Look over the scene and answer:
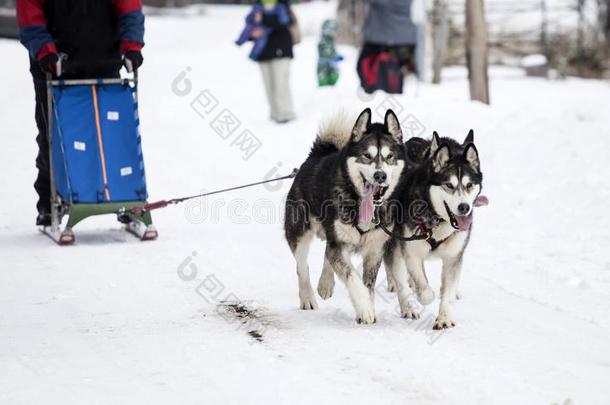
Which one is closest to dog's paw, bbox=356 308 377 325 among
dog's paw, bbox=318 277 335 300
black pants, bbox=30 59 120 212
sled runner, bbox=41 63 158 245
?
dog's paw, bbox=318 277 335 300

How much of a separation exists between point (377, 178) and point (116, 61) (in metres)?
2.93

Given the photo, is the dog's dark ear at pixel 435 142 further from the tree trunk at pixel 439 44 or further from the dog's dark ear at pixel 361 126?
the tree trunk at pixel 439 44

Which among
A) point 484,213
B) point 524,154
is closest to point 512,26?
point 524,154

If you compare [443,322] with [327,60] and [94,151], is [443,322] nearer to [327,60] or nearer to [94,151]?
[94,151]

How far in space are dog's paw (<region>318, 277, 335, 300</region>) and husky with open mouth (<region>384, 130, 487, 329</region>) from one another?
0.42 meters

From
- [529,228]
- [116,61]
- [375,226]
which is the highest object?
[116,61]

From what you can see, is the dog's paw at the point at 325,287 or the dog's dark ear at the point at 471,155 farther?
the dog's paw at the point at 325,287

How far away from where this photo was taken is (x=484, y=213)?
8.41 metres

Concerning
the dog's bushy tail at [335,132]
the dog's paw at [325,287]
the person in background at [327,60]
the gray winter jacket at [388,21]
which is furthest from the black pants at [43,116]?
the person in background at [327,60]

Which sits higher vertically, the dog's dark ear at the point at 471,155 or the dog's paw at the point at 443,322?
the dog's dark ear at the point at 471,155

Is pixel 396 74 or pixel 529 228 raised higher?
pixel 396 74

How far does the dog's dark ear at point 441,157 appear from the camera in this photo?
5043mm

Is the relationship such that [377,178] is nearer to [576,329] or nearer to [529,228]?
[576,329]

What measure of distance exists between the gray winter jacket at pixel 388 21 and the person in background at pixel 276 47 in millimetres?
1052
